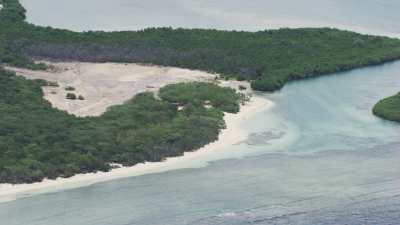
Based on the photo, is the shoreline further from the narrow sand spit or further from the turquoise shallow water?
the turquoise shallow water

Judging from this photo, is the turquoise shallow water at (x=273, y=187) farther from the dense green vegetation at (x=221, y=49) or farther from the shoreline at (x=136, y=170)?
the dense green vegetation at (x=221, y=49)

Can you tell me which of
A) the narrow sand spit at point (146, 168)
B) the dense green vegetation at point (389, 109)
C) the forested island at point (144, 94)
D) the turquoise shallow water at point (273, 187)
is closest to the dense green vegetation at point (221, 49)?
the forested island at point (144, 94)

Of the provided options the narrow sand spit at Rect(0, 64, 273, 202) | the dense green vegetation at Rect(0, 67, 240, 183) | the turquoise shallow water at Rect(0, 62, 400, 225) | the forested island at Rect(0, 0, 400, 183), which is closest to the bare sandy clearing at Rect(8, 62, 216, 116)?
the forested island at Rect(0, 0, 400, 183)

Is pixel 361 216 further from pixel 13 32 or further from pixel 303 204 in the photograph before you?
pixel 13 32

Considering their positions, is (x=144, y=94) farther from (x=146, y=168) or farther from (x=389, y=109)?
(x=389, y=109)

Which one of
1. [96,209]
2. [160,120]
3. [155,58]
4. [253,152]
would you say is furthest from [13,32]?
[96,209]

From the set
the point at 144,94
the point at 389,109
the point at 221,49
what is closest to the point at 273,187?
Result: the point at 144,94
